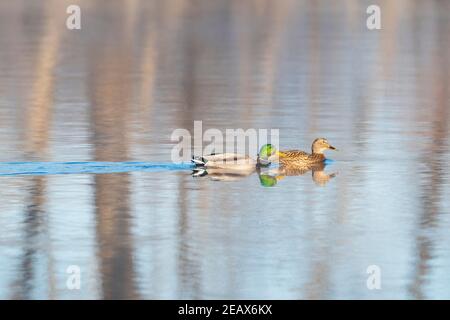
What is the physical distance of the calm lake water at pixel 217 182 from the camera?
12.9 m

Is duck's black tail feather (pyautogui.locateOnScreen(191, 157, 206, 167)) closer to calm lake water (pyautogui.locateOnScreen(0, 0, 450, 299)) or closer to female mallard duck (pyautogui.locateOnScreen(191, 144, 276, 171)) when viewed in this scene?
female mallard duck (pyautogui.locateOnScreen(191, 144, 276, 171))

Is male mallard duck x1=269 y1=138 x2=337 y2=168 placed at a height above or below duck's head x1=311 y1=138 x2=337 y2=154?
below

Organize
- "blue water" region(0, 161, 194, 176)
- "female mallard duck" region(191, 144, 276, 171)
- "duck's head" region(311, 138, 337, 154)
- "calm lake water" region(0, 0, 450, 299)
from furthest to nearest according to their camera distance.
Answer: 1. "duck's head" region(311, 138, 337, 154)
2. "female mallard duck" region(191, 144, 276, 171)
3. "blue water" region(0, 161, 194, 176)
4. "calm lake water" region(0, 0, 450, 299)

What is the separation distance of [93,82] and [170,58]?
21.2 feet

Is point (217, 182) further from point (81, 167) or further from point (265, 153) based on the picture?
point (81, 167)

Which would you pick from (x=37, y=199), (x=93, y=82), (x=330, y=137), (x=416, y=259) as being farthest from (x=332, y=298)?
(x=93, y=82)

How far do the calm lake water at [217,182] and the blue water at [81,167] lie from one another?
37mm

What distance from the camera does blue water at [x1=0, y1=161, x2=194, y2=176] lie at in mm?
18203

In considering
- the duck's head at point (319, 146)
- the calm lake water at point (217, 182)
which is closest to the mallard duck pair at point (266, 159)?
the duck's head at point (319, 146)

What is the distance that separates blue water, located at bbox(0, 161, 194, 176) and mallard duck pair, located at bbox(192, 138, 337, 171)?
351 millimetres

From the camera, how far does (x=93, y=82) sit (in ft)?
101

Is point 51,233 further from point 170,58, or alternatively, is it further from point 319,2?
point 319,2

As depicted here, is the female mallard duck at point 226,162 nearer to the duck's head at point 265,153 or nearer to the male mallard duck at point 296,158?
the duck's head at point 265,153

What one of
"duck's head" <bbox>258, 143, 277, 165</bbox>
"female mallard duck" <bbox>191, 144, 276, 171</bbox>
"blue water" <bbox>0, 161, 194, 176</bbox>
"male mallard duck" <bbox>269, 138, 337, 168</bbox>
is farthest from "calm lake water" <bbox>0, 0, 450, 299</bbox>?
"duck's head" <bbox>258, 143, 277, 165</bbox>
